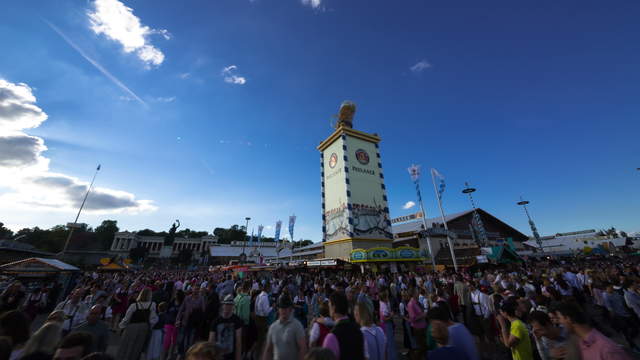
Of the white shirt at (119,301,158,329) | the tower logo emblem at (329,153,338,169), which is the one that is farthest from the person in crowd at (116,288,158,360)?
the tower logo emblem at (329,153,338,169)

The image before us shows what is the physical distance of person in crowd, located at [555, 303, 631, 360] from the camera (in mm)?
2416

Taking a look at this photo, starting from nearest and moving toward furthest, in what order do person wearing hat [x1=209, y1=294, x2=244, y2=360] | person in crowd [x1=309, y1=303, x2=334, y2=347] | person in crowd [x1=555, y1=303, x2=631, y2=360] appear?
person in crowd [x1=555, y1=303, x2=631, y2=360], person in crowd [x1=309, y1=303, x2=334, y2=347], person wearing hat [x1=209, y1=294, x2=244, y2=360]

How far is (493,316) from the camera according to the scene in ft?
24.7

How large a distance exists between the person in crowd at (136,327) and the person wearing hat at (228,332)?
2.64 m

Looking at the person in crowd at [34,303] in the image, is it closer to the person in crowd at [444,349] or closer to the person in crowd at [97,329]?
the person in crowd at [97,329]

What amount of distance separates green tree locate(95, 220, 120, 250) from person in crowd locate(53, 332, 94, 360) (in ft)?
368

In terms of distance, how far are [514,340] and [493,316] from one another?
4469mm

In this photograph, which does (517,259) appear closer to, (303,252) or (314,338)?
(314,338)

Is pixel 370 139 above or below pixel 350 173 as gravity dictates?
above

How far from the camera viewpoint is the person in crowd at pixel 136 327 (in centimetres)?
552

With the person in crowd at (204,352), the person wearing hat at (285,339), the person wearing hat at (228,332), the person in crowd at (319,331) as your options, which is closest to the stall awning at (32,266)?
the person wearing hat at (228,332)

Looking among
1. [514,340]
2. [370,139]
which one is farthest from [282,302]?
[370,139]

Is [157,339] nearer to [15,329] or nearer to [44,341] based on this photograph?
[15,329]

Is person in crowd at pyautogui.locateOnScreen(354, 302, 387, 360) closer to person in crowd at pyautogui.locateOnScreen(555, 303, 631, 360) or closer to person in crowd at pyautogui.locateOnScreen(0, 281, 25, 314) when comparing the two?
person in crowd at pyautogui.locateOnScreen(555, 303, 631, 360)
